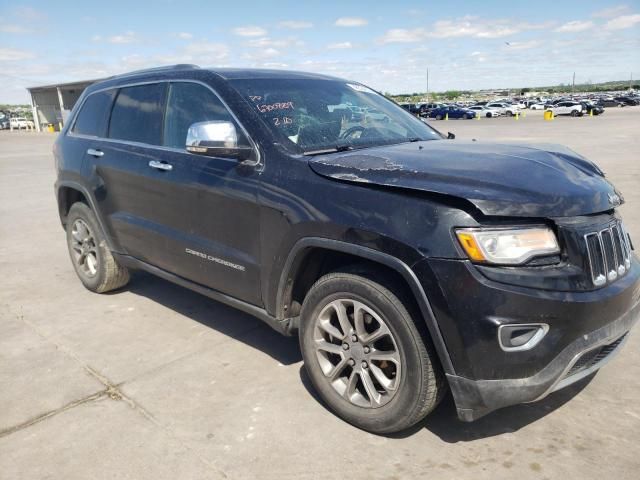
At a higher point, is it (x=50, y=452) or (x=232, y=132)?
(x=232, y=132)

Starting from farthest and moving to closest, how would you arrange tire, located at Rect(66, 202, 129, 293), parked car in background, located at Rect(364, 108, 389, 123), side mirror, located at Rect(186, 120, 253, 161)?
tire, located at Rect(66, 202, 129, 293), parked car in background, located at Rect(364, 108, 389, 123), side mirror, located at Rect(186, 120, 253, 161)

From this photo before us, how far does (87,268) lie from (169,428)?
2.66m

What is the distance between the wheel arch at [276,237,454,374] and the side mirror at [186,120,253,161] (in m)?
0.67

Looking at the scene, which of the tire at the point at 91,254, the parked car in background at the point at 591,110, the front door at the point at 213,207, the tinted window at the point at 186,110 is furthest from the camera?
the parked car in background at the point at 591,110

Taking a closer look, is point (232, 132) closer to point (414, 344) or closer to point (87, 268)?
point (414, 344)

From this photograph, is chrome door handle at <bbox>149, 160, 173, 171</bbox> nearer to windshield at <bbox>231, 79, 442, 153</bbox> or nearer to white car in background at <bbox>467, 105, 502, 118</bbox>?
windshield at <bbox>231, 79, 442, 153</bbox>

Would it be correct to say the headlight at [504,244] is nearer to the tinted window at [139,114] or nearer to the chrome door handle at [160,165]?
the chrome door handle at [160,165]

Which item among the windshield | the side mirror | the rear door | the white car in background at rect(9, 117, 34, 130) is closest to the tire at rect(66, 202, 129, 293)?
the rear door

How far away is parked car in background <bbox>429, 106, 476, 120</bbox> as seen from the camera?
49594 mm

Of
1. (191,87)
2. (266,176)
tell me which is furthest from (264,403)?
(191,87)

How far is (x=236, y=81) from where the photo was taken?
11.4 feet

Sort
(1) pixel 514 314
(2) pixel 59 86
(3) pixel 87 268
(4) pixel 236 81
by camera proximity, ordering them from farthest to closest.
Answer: (2) pixel 59 86, (3) pixel 87 268, (4) pixel 236 81, (1) pixel 514 314

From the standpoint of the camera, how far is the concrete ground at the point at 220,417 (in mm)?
2588

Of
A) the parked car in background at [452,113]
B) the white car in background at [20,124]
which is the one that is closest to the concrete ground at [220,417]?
the parked car in background at [452,113]
